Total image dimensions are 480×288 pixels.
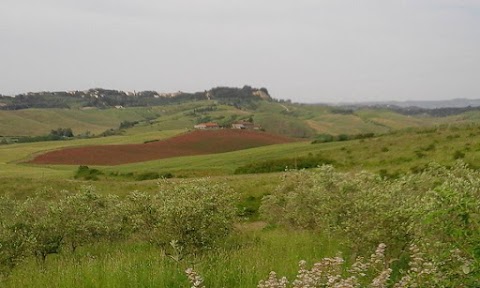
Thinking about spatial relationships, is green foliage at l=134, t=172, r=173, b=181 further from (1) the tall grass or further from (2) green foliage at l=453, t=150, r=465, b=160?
(1) the tall grass

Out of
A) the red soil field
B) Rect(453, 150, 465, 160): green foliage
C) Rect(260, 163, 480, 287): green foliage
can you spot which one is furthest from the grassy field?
Rect(260, 163, 480, 287): green foliage

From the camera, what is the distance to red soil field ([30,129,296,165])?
75562mm

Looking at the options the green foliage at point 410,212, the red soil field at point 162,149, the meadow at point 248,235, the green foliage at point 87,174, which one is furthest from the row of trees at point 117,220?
the red soil field at point 162,149

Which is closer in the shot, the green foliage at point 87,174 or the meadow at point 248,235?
the meadow at point 248,235

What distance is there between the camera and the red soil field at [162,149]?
7556cm

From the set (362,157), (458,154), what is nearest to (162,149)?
(362,157)

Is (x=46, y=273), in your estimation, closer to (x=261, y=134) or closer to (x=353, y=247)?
(x=353, y=247)

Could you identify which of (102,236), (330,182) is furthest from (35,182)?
(330,182)

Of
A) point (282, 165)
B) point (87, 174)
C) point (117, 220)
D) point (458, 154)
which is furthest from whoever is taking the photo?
point (87, 174)

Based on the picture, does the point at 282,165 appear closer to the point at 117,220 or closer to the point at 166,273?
the point at 117,220

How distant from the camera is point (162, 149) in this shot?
82375mm

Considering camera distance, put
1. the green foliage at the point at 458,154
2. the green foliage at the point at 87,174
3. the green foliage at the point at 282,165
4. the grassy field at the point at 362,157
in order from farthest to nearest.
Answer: the green foliage at the point at 87,174
the green foliage at the point at 282,165
the grassy field at the point at 362,157
the green foliage at the point at 458,154

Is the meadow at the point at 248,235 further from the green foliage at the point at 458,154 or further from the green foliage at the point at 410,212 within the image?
the green foliage at the point at 458,154

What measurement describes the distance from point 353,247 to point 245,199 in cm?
2506
